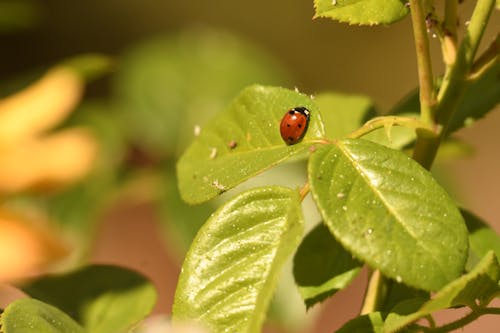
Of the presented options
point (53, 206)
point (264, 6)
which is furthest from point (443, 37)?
point (264, 6)

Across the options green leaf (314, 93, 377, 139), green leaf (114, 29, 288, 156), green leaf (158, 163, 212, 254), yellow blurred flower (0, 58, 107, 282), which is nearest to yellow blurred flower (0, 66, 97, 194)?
yellow blurred flower (0, 58, 107, 282)

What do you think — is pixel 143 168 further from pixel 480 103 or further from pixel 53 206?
pixel 480 103

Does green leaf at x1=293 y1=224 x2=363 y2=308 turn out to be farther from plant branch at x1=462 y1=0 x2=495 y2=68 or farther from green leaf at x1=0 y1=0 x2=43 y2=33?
green leaf at x1=0 y1=0 x2=43 y2=33

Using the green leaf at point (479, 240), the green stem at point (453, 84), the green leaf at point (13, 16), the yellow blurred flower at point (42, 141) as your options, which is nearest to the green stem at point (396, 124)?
the green stem at point (453, 84)

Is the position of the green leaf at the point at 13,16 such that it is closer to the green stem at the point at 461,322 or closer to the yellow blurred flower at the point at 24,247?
the yellow blurred flower at the point at 24,247

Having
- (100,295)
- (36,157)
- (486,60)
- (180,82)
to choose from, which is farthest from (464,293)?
(180,82)

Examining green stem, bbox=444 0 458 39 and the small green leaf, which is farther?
the small green leaf
